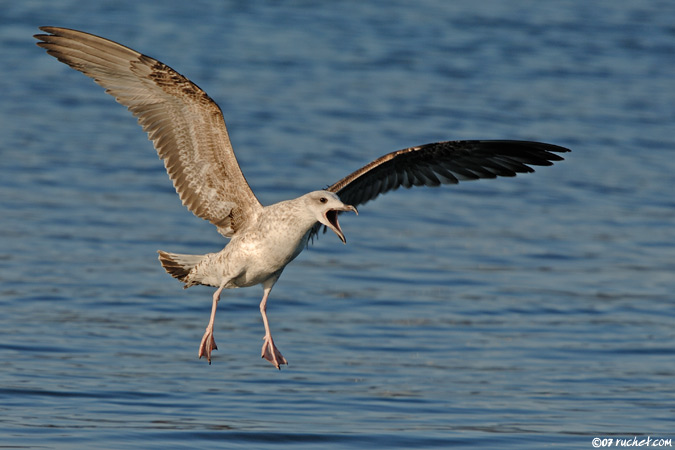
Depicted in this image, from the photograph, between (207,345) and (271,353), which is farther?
(271,353)

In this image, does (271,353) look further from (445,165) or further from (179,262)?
(445,165)

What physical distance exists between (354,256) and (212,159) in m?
4.62

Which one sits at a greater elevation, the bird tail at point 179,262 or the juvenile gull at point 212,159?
the juvenile gull at point 212,159

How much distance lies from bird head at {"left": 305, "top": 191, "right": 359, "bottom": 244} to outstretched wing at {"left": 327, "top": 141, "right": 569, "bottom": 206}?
515 mm

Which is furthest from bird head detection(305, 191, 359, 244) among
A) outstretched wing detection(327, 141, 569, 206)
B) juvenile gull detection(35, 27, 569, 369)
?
outstretched wing detection(327, 141, 569, 206)

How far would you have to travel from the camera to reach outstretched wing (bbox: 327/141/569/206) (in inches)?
330

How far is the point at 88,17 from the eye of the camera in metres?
23.6

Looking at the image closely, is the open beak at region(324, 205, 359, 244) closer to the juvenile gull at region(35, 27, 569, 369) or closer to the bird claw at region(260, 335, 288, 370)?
the juvenile gull at region(35, 27, 569, 369)

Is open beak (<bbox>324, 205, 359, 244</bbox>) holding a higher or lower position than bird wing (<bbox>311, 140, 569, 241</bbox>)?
lower

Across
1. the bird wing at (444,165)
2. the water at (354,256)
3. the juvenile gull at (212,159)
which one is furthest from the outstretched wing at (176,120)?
the water at (354,256)

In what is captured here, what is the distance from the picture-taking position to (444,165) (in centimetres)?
891

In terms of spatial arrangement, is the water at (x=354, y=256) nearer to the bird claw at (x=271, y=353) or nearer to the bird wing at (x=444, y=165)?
the bird claw at (x=271, y=353)

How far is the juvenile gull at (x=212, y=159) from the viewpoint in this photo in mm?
8211

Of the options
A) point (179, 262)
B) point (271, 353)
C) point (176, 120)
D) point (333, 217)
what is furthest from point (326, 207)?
point (176, 120)
